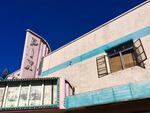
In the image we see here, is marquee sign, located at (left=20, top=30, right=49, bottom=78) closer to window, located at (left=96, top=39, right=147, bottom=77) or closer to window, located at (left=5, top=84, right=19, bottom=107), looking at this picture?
window, located at (left=5, top=84, right=19, bottom=107)

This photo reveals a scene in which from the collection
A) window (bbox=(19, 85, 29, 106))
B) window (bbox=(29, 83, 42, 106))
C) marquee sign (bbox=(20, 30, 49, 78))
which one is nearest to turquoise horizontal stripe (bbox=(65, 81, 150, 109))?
window (bbox=(29, 83, 42, 106))

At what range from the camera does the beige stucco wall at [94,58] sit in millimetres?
12258

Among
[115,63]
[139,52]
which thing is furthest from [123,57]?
[139,52]

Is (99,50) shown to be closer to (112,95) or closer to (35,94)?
(112,95)

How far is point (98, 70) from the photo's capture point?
1403 cm

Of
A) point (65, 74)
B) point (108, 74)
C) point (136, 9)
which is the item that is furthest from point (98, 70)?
point (136, 9)

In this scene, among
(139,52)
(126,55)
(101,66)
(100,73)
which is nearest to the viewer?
(139,52)

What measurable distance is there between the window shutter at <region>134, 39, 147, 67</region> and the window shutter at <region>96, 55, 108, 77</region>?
2.45m

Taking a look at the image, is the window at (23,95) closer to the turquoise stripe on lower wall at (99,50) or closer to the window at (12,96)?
the window at (12,96)

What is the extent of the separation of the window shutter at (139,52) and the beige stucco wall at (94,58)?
A: 256mm

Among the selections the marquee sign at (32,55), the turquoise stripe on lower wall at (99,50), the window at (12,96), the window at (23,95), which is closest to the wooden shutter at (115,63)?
the turquoise stripe on lower wall at (99,50)

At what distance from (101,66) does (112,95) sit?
12.2ft

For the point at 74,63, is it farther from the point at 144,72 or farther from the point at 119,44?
the point at 144,72

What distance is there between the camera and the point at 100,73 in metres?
13.8
